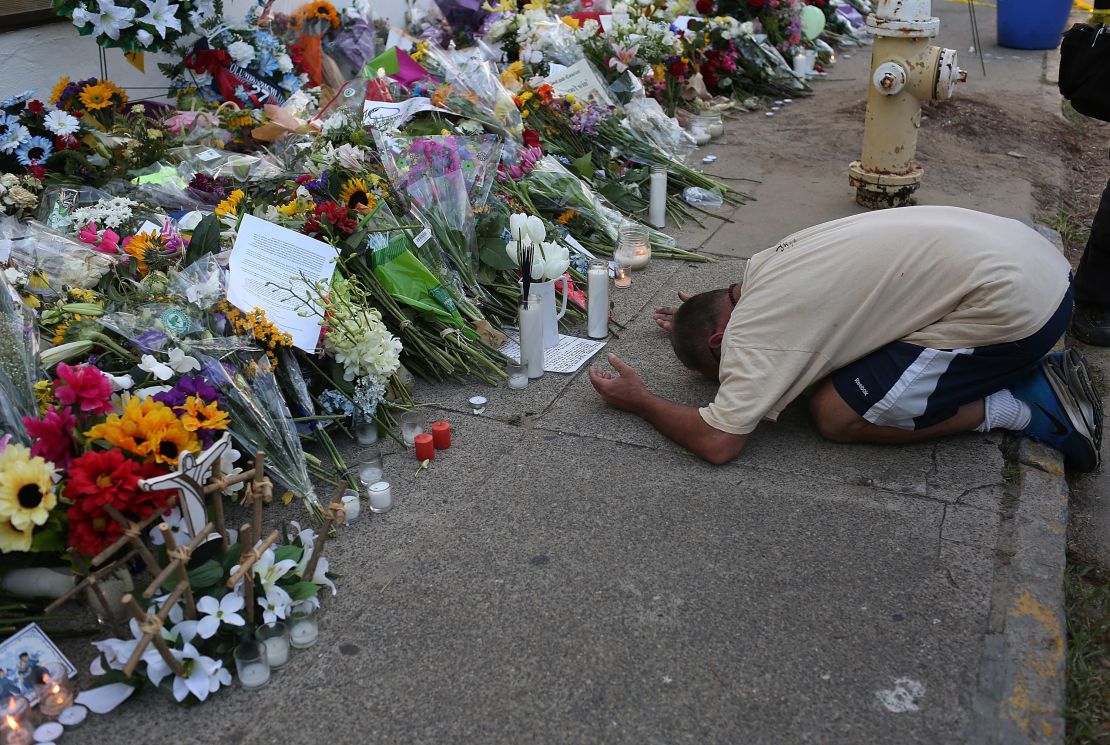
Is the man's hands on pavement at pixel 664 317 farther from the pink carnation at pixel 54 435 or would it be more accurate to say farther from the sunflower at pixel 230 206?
the pink carnation at pixel 54 435

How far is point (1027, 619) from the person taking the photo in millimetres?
2436

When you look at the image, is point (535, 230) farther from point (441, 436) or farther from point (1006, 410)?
point (1006, 410)

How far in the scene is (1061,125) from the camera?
730 cm

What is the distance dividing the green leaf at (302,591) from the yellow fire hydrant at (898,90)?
4131mm

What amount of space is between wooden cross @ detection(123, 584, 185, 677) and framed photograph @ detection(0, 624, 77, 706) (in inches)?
7.9

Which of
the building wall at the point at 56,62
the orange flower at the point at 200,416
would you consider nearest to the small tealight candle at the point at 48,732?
the orange flower at the point at 200,416

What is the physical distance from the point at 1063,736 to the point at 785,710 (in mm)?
624

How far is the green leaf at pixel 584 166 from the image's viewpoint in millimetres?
5258

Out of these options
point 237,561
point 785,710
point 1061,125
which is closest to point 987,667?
point 785,710

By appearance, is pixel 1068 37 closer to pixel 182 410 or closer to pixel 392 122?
pixel 392 122

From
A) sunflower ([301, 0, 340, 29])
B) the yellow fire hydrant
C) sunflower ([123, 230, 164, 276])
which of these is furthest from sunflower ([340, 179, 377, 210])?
the yellow fire hydrant

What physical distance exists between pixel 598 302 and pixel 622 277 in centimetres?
60

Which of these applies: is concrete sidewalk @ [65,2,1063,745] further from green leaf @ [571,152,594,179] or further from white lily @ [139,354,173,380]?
green leaf @ [571,152,594,179]

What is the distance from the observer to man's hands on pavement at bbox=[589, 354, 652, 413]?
332cm
